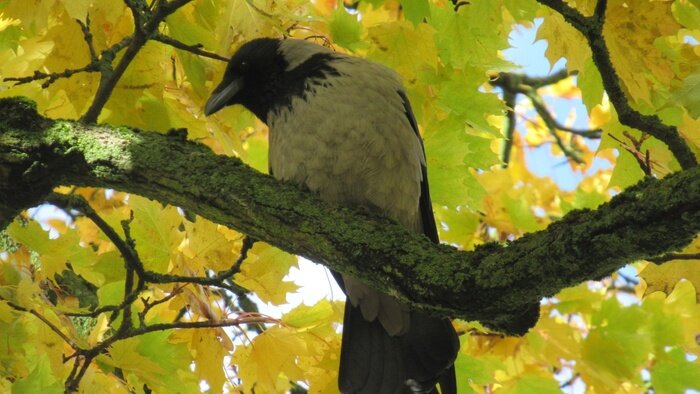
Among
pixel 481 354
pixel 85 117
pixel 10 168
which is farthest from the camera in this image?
pixel 481 354

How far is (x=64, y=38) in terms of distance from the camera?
3.20 m

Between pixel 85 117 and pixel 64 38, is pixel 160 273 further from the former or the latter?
pixel 64 38

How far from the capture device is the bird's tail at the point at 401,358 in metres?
3.43

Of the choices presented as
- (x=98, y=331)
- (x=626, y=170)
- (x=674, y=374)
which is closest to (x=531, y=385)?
(x=674, y=374)

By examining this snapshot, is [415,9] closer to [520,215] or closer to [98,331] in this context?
[98,331]

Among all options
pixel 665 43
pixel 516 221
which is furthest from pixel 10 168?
pixel 516 221

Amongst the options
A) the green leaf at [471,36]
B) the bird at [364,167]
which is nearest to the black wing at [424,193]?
the bird at [364,167]

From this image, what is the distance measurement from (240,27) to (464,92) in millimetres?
1152

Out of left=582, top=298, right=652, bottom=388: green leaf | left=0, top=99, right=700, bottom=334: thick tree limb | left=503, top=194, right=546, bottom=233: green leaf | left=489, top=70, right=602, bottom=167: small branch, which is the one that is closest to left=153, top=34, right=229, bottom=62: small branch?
left=0, top=99, right=700, bottom=334: thick tree limb

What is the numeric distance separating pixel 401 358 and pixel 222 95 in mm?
1430

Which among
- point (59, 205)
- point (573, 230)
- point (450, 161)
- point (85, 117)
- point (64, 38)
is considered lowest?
point (573, 230)

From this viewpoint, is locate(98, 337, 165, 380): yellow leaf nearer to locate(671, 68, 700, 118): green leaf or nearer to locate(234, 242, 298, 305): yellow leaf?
locate(234, 242, 298, 305): yellow leaf

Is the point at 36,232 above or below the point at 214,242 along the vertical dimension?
below

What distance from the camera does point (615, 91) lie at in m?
2.56
